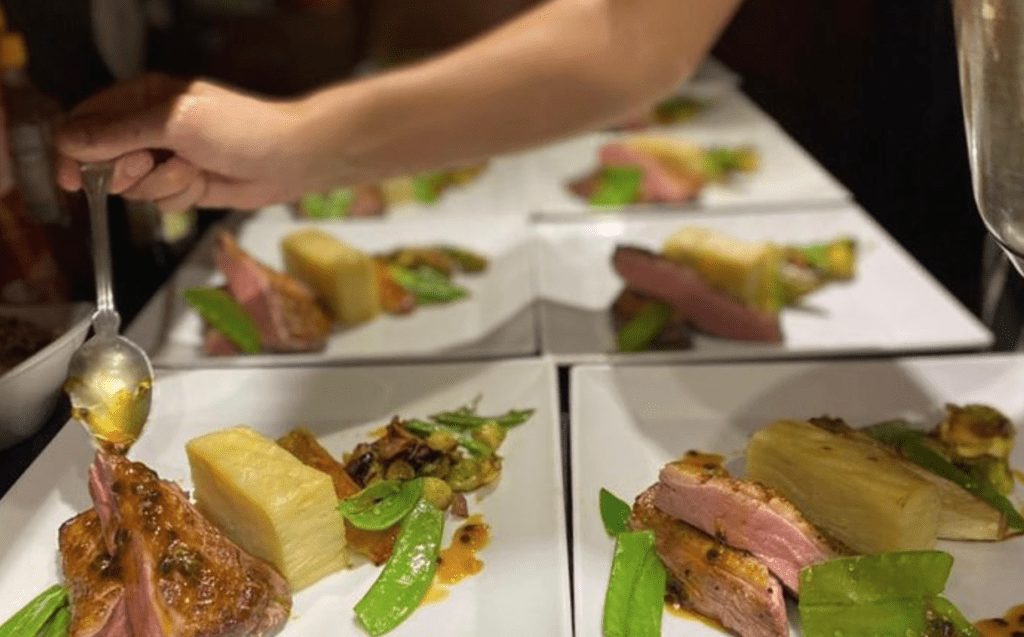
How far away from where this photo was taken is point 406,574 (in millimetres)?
1447

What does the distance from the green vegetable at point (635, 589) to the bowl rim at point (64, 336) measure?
909 millimetres

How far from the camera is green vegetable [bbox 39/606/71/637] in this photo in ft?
4.43

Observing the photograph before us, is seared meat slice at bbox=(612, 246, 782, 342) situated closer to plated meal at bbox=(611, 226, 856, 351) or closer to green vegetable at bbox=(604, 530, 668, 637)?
plated meal at bbox=(611, 226, 856, 351)

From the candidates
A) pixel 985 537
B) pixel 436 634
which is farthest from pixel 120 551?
pixel 985 537

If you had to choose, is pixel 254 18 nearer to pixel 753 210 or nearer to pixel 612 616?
pixel 753 210

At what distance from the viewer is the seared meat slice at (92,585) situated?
132 centimetres

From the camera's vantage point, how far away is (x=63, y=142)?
161 centimetres

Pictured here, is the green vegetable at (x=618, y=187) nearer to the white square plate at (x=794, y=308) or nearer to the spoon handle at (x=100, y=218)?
the white square plate at (x=794, y=308)

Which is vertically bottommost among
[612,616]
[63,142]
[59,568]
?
[59,568]

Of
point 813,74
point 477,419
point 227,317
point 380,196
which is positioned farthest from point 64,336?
point 813,74

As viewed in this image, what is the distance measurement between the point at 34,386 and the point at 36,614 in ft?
1.32

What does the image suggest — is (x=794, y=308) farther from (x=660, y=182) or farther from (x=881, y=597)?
(x=881, y=597)

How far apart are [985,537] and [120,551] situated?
3.92 feet

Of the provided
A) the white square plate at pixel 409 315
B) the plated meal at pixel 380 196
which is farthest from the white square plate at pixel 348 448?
the plated meal at pixel 380 196
